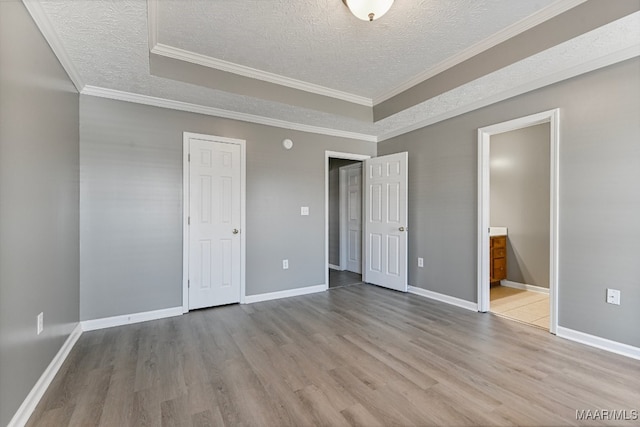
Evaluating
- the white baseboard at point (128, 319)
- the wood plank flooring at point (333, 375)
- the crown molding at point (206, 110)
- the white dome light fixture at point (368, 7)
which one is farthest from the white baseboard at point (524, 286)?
the white baseboard at point (128, 319)

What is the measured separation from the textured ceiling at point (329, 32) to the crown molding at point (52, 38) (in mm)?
709

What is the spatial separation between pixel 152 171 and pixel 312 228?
2.18 metres

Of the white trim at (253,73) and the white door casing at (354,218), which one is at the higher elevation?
the white trim at (253,73)

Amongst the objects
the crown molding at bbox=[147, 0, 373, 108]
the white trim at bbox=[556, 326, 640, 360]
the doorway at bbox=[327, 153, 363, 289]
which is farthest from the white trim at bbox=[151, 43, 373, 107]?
the white trim at bbox=[556, 326, 640, 360]

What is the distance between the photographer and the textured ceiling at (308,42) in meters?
2.10

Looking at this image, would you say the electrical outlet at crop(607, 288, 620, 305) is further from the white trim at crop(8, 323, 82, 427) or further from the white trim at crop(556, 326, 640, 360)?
the white trim at crop(8, 323, 82, 427)

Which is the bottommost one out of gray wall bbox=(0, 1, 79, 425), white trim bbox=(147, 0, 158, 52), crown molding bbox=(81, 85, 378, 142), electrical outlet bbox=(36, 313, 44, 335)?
electrical outlet bbox=(36, 313, 44, 335)

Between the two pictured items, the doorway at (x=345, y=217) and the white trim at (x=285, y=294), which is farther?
the doorway at (x=345, y=217)

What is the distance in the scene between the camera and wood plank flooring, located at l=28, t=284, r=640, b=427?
5.56 feet

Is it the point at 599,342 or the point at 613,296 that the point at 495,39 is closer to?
the point at 613,296

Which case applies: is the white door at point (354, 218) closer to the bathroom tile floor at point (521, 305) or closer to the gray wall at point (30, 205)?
the bathroom tile floor at point (521, 305)

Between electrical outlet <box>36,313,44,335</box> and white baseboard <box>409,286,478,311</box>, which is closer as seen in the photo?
electrical outlet <box>36,313,44,335</box>

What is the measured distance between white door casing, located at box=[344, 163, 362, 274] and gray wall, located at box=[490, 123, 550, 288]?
2273 millimetres

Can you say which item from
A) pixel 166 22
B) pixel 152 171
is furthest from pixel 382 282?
pixel 166 22
